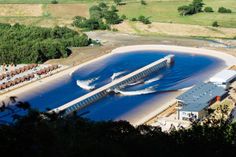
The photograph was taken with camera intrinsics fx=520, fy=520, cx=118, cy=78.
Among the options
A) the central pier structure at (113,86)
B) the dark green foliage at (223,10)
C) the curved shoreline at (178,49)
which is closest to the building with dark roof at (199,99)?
the central pier structure at (113,86)

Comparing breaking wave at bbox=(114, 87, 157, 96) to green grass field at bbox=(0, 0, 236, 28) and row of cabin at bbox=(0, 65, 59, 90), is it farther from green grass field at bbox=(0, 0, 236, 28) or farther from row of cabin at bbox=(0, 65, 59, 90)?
green grass field at bbox=(0, 0, 236, 28)

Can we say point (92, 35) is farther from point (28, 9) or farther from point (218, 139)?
point (218, 139)

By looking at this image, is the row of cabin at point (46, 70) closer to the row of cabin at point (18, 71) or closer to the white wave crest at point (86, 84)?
the row of cabin at point (18, 71)

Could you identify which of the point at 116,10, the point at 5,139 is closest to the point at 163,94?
the point at 5,139

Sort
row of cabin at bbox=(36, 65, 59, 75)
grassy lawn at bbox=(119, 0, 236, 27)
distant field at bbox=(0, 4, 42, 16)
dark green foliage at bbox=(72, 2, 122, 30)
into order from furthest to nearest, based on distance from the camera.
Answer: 1. distant field at bbox=(0, 4, 42, 16)
2. grassy lawn at bbox=(119, 0, 236, 27)
3. dark green foliage at bbox=(72, 2, 122, 30)
4. row of cabin at bbox=(36, 65, 59, 75)

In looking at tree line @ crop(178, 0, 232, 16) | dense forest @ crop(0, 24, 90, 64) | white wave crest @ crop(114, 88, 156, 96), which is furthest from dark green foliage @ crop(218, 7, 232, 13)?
white wave crest @ crop(114, 88, 156, 96)
